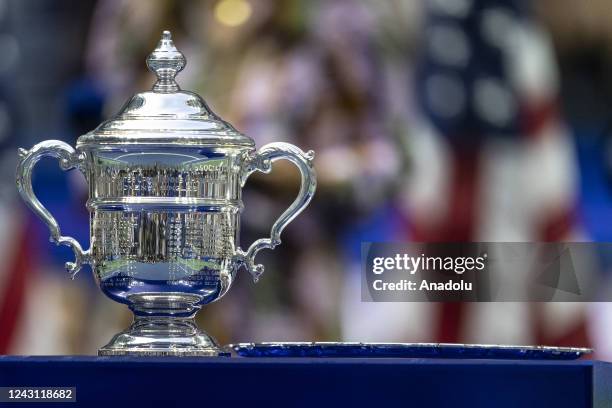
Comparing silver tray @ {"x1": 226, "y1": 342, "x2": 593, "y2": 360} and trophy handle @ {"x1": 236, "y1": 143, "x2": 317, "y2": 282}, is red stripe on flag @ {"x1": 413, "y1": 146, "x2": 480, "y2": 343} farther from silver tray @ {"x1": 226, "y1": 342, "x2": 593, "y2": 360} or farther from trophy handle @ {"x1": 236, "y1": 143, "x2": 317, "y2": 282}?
silver tray @ {"x1": 226, "y1": 342, "x2": 593, "y2": 360}

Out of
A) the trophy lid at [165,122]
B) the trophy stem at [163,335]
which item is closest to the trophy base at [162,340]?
the trophy stem at [163,335]

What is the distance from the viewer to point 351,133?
2.77 meters

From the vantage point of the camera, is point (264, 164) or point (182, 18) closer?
point (264, 164)

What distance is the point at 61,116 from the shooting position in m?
2.79

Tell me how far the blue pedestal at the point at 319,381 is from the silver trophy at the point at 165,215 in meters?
0.20

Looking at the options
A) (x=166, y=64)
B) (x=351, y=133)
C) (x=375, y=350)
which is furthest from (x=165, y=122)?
(x=351, y=133)

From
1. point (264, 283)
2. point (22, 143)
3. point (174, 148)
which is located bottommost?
point (174, 148)

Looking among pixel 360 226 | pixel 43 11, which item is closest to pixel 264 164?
pixel 360 226

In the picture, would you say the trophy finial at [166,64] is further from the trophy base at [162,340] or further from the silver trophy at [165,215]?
the trophy base at [162,340]

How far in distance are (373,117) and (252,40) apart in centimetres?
Answer: 29

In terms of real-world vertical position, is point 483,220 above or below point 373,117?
below

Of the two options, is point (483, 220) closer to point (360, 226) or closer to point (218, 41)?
point (360, 226)

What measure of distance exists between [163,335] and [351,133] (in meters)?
Result: 1.40

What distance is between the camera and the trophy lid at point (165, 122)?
55.5 inches
